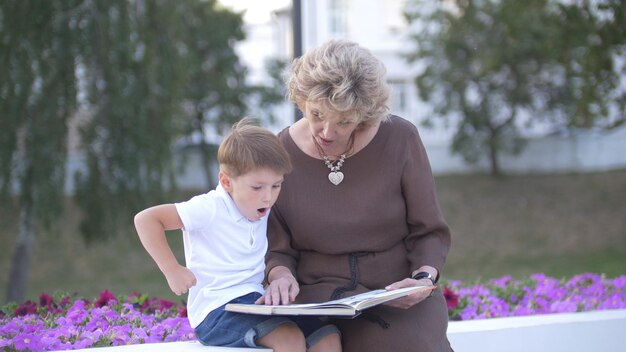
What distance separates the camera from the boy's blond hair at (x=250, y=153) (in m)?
2.95

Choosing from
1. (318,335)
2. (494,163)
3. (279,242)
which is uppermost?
(279,242)

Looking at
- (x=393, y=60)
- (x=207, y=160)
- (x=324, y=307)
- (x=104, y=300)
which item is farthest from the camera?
(x=393, y=60)

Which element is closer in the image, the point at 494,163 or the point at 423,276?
the point at 423,276

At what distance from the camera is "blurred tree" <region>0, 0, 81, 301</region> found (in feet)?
32.6

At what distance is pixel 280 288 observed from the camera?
118 inches

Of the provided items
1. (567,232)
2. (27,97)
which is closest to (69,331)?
(27,97)

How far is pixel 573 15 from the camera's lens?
11477mm

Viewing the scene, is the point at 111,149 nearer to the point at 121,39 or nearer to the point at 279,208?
the point at 121,39

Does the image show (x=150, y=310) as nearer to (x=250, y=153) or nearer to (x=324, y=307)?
(x=250, y=153)

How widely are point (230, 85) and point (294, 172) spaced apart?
16.1 m

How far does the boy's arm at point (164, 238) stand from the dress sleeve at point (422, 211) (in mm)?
821

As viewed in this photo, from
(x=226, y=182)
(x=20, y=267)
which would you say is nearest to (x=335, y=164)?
(x=226, y=182)

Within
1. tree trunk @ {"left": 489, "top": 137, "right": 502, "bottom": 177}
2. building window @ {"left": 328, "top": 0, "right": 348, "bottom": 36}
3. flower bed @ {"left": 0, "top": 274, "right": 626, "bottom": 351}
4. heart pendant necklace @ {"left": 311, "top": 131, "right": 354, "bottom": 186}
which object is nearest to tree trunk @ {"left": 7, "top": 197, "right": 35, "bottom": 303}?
flower bed @ {"left": 0, "top": 274, "right": 626, "bottom": 351}

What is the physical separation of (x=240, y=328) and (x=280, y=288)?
0.18 metres
